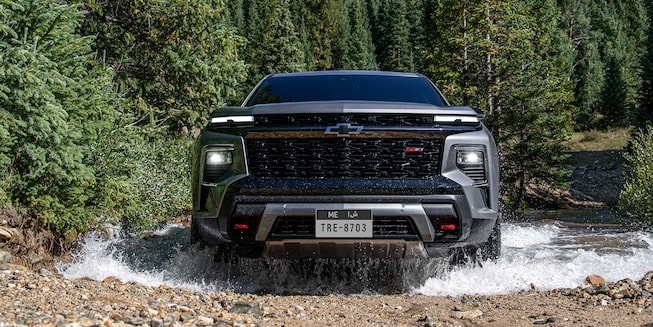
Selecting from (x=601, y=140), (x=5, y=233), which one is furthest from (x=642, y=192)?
(x=601, y=140)

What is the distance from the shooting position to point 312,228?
15.0 feet

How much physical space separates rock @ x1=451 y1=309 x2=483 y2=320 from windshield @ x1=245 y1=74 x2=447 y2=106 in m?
2.29

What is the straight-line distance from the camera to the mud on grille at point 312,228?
4.55m

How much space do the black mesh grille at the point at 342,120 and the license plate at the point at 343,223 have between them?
652 millimetres

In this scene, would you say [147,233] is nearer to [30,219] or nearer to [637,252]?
[30,219]

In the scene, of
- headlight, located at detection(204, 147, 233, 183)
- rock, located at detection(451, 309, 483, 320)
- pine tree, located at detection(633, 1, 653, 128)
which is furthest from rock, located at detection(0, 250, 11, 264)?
pine tree, located at detection(633, 1, 653, 128)

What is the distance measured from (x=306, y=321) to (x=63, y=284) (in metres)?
1.77

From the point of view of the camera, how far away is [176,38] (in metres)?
13.0

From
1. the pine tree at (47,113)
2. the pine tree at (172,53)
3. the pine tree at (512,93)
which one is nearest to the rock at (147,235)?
the pine tree at (47,113)

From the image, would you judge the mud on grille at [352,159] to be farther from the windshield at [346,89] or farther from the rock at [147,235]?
the rock at [147,235]

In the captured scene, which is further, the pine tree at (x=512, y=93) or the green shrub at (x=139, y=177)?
the pine tree at (x=512, y=93)

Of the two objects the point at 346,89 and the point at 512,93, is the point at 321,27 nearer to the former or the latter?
the point at 512,93

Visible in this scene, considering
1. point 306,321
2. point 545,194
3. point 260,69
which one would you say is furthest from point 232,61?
point 260,69

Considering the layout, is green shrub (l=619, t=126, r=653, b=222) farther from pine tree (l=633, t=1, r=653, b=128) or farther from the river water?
pine tree (l=633, t=1, r=653, b=128)
